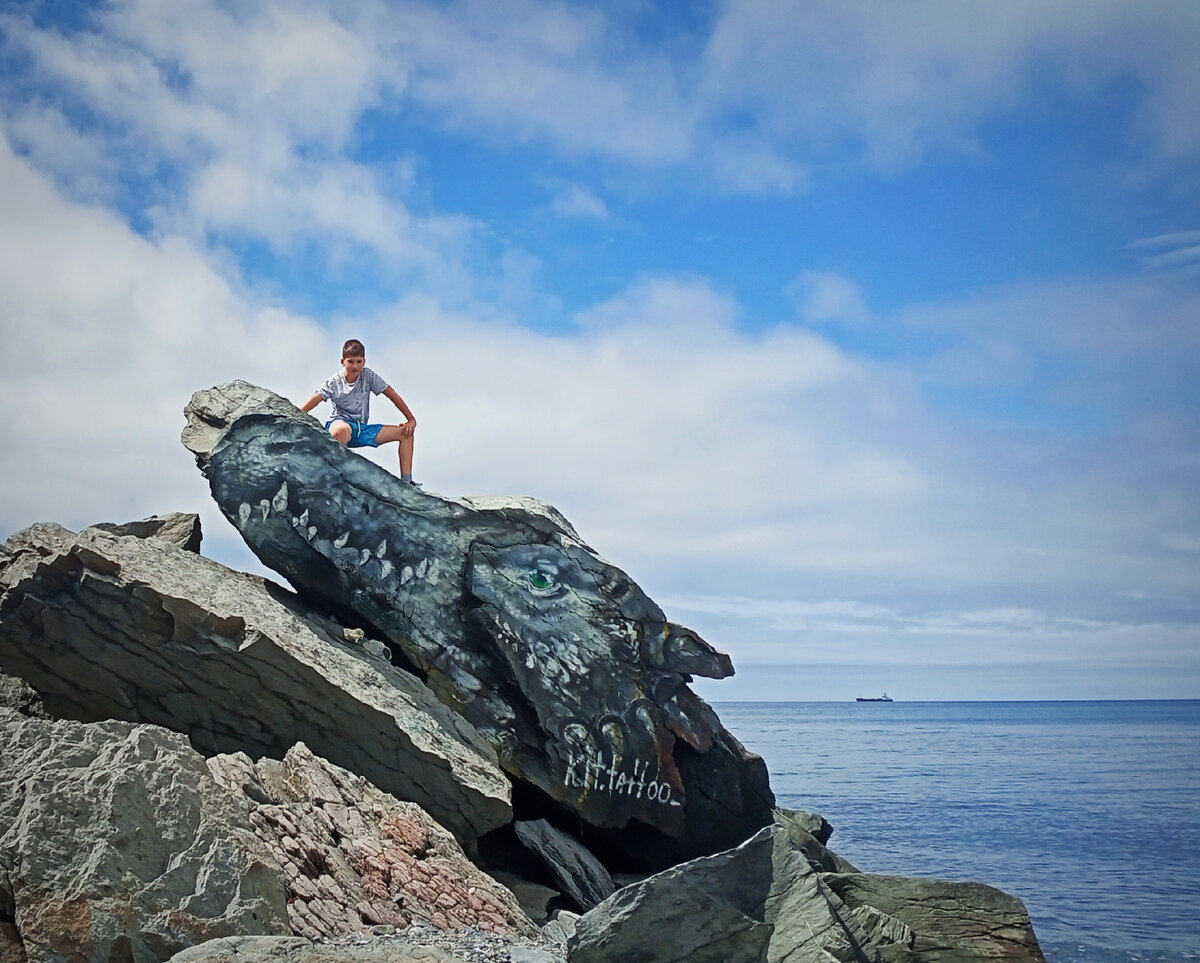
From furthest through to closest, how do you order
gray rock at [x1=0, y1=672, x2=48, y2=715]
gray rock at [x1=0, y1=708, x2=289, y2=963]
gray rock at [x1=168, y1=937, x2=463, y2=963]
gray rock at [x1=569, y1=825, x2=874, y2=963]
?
1. gray rock at [x1=0, y1=672, x2=48, y2=715]
2. gray rock at [x1=569, y1=825, x2=874, y2=963]
3. gray rock at [x1=0, y1=708, x2=289, y2=963]
4. gray rock at [x1=168, y1=937, x2=463, y2=963]

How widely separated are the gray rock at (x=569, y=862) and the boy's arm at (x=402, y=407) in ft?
17.9

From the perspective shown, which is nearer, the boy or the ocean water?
the boy

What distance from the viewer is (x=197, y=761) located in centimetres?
692

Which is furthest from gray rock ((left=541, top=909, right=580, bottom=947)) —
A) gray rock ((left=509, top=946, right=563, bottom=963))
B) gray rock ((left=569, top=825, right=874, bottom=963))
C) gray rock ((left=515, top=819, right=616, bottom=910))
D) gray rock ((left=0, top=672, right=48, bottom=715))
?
gray rock ((left=0, top=672, right=48, bottom=715))

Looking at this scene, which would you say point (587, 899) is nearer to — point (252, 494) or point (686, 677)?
point (686, 677)

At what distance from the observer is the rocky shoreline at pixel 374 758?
616 cm

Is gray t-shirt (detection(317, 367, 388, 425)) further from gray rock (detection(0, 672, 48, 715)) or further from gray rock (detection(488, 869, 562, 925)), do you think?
gray rock (detection(488, 869, 562, 925))

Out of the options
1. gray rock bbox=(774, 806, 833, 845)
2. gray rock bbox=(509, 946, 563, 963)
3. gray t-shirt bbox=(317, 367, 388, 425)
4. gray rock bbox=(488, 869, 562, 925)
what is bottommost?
gray rock bbox=(774, 806, 833, 845)

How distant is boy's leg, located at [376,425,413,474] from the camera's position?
13.6 meters

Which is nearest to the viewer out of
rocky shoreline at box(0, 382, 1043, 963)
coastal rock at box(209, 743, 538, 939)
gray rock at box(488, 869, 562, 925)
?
rocky shoreline at box(0, 382, 1043, 963)

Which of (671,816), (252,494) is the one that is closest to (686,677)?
(671,816)

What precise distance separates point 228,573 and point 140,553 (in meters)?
1.18

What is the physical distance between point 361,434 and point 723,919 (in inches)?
336

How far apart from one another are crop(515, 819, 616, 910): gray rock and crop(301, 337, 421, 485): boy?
194 inches
